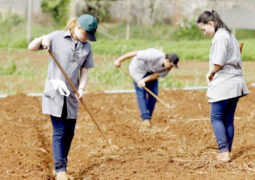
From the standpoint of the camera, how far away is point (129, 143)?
5395mm

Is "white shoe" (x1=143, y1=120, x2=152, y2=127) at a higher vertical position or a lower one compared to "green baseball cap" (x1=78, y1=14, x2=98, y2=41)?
lower

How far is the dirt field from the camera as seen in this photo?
4.03 m

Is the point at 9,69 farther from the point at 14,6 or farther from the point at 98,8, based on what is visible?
the point at 14,6

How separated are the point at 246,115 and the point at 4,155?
392 centimetres

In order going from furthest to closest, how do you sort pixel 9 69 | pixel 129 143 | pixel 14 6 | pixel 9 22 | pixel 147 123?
pixel 14 6 < pixel 9 22 < pixel 9 69 < pixel 147 123 < pixel 129 143

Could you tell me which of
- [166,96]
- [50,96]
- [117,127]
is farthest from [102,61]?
[50,96]

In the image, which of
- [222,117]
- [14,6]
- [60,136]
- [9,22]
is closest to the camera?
[60,136]

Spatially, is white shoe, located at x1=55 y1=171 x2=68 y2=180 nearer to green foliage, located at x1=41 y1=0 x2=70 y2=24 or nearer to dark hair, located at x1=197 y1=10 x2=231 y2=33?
dark hair, located at x1=197 y1=10 x2=231 y2=33

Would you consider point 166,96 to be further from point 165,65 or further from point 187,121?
point 165,65

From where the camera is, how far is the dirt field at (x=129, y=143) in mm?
4031

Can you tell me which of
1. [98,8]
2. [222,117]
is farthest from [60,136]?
[98,8]

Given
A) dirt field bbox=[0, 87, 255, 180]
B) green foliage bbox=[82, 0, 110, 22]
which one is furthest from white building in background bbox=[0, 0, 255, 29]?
dirt field bbox=[0, 87, 255, 180]

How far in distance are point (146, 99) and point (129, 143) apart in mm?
1280

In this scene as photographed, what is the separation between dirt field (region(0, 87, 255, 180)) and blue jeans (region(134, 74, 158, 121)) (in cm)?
Result: 22
